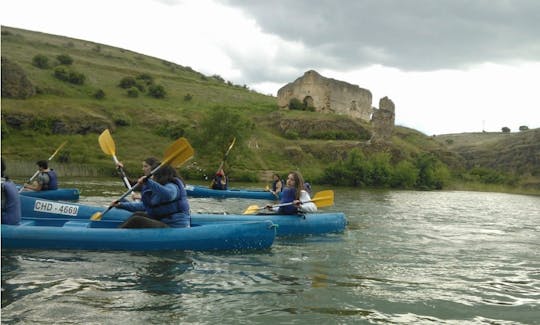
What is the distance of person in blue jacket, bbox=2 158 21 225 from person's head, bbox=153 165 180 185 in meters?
1.99

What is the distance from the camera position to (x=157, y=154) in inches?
1550

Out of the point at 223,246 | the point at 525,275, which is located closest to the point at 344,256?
the point at 223,246

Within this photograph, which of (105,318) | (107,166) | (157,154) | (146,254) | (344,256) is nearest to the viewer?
(105,318)

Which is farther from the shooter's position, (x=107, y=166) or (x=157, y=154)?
(x=157, y=154)

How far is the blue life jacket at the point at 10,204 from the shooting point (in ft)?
24.2

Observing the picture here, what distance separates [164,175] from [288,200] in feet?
10.8

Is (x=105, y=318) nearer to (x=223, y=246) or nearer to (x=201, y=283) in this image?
(x=201, y=283)

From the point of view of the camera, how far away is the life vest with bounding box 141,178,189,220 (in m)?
7.71

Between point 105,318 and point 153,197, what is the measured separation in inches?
124

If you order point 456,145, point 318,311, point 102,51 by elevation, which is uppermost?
point 102,51

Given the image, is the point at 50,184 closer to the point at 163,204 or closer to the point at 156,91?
the point at 163,204

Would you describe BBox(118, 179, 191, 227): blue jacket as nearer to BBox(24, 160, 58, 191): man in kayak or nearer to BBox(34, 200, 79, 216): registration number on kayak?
BBox(34, 200, 79, 216): registration number on kayak

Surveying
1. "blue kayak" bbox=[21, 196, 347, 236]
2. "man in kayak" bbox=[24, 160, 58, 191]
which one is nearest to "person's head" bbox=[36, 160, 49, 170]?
"man in kayak" bbox=[24, 160, 58, 191]

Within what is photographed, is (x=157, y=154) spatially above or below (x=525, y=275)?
above
